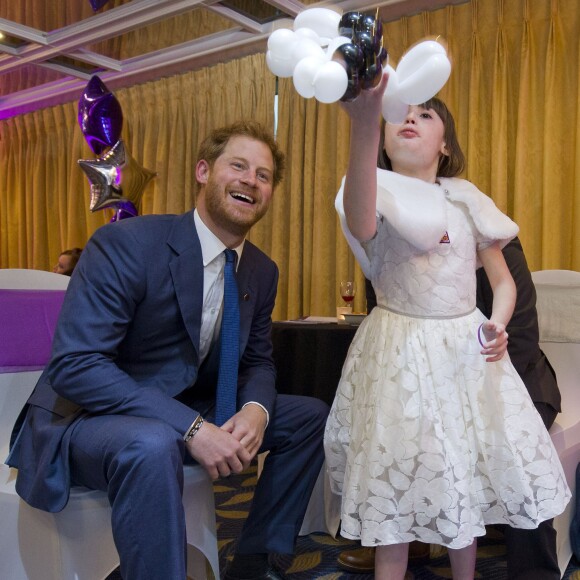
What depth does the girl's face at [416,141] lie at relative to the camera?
1.53 meters

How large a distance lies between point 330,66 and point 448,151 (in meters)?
0.74

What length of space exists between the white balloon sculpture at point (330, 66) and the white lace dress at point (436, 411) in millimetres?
358

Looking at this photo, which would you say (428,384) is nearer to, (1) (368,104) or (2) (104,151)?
(1) (368,104)

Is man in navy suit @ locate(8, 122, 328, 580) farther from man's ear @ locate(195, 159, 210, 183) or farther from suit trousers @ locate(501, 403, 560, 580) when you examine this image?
suit trousers @ locate(501, 403, 560, 580)

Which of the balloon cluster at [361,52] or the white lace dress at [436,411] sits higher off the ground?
the balloon cluster at [361,52]

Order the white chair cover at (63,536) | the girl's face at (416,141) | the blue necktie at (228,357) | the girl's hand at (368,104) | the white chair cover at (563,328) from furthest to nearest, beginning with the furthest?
1. the white chair cover at (563,328)
2. the blue necktie at (228,357)
3. the girl's face at (416,141)
4. the white chair cover at (63,536)
5. the girl's hand at (368,104)

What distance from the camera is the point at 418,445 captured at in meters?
1.39

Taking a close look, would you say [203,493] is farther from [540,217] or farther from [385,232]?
[540,217]

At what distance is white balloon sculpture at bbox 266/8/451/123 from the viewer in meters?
1.01

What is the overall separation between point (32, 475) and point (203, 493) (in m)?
0.41

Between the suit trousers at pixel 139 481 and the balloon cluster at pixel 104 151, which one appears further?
the balloon cluster at pixel 104 151

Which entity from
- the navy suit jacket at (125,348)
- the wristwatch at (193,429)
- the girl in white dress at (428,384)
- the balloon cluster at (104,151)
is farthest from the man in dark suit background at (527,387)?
Result: the balloon cluster at (104,151)

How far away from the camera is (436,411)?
1408mm

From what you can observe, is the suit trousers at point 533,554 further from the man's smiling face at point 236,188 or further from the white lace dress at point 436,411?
the man's smiling face at point 236,188
